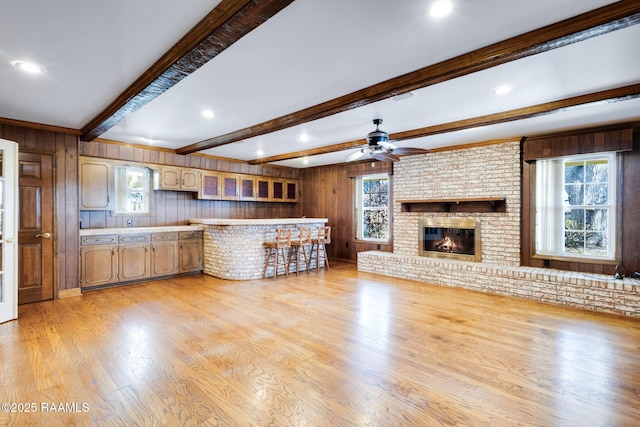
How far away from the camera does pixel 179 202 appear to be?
6512 millimetres

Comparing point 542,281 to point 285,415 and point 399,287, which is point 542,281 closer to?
point 399,287

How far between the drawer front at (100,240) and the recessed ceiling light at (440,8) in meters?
5.41

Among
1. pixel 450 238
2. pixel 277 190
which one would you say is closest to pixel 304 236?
pixel 277 190

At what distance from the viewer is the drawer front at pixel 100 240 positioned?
4.87 metres

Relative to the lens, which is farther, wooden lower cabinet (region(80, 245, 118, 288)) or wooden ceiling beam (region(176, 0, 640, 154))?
wooden lower cabinet (region(80, 245, 118, 288))

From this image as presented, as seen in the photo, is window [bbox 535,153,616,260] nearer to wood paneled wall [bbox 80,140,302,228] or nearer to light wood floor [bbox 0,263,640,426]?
light wood floor [bbox 0,263,640,426]

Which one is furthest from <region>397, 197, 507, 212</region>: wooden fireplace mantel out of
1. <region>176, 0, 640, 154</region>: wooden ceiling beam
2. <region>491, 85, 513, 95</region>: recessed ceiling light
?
<region>176, 0, 640, 154</region>: wooden ceiling beam

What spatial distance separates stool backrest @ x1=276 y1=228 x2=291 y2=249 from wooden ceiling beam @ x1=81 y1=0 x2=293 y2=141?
10.1ft

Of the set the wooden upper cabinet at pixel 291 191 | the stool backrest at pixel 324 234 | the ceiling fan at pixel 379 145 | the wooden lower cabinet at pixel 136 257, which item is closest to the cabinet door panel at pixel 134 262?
the wooden lower cabinet at pixel 136 257

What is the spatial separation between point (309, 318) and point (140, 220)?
160 inches

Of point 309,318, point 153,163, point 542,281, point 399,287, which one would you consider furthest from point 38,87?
point 542,281

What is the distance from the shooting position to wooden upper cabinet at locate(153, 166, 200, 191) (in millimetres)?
5996

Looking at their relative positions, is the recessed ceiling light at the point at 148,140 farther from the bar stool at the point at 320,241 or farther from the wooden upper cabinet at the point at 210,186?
the bar stool at the point at 320,241

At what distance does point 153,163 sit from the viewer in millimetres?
5914
